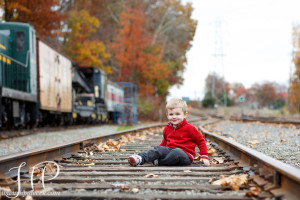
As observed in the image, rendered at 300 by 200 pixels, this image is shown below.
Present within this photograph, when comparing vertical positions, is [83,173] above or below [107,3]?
below

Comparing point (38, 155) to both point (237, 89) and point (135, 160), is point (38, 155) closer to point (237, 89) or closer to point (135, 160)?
point (135, 160)

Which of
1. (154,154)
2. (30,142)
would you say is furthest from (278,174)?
(30,142)

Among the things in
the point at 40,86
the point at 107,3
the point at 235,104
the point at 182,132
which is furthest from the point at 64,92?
the point at 235,104

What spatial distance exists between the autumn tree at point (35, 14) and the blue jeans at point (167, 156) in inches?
510

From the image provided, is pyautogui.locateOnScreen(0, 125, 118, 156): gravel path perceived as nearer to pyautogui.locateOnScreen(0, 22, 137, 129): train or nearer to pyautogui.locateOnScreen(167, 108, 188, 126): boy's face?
pyautogui.locateOnScreen(0, 22, 137, 129): train

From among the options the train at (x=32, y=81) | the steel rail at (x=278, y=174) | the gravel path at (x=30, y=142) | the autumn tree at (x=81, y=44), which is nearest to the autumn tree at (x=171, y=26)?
the autumn tree at (x=81, y=44)

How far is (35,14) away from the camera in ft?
50.1

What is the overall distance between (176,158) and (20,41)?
782 centimetres

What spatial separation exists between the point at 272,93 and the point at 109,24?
52.6 metres

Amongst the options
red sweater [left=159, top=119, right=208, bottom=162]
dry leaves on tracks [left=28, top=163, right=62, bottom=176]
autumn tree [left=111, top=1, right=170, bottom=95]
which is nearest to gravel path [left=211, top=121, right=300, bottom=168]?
red sweater [left=159, top=119, right=208, bottom=162]

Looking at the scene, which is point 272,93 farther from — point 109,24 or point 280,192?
point 280,192

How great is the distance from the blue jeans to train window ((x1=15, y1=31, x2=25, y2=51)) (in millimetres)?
7460

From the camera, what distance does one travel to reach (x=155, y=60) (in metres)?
27.7

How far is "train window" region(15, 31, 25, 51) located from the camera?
950 cm
